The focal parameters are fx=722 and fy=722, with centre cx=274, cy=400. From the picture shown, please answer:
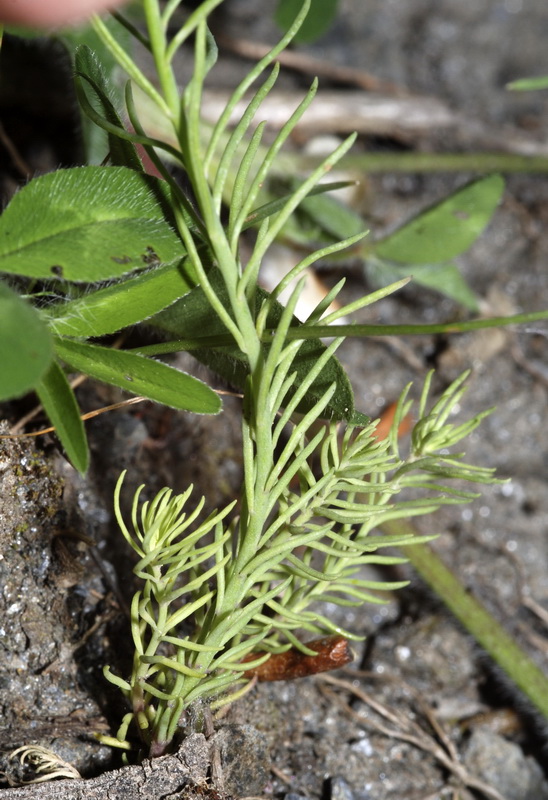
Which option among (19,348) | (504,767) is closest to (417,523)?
(504,767)

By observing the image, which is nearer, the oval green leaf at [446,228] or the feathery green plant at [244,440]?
the feathery green plant at [244,440]

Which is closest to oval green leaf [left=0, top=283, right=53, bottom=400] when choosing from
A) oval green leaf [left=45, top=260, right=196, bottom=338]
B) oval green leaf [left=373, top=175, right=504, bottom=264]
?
oval green leaf [left=45, top=260, right=196, bottom=338]

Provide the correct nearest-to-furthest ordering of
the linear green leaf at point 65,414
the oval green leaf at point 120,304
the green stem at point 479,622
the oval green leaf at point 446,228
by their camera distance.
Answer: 1. the linear green leaf at point 65,414
2. the oval green leaf at point 120,304
3. the green stem at point 479,622
4. the oval green leaf at point 446,228

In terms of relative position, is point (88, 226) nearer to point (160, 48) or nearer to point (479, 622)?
point (160, 48)

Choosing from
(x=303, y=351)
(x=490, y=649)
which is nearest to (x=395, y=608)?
(x=490, y=649)

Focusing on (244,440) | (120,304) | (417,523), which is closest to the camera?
(244,440)

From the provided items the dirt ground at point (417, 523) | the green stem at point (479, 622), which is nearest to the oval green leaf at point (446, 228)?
the dirt ground at point (417, 523)

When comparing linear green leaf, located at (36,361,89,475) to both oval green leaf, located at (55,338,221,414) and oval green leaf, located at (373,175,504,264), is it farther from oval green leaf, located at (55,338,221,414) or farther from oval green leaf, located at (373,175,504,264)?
oval green leaf, located at (373,175,504,264)

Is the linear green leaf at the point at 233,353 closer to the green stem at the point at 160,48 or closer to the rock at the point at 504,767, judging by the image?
the green stem at the point at 160,48
